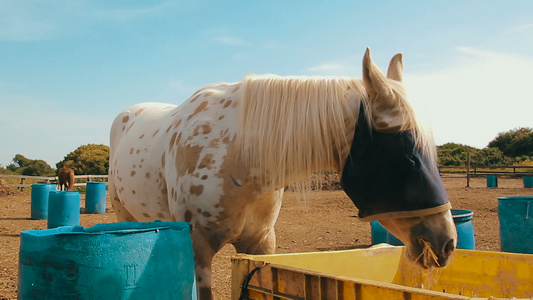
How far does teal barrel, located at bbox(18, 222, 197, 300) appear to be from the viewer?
5.26 feet

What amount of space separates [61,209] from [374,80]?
9228mm

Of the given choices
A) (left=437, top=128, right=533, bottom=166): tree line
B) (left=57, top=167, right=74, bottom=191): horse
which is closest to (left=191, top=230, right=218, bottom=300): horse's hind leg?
(left=57, top=167, right=74, bottom=191): horse

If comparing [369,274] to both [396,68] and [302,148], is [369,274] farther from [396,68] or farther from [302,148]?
[396,68]

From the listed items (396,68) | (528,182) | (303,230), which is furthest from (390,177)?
(528,182)

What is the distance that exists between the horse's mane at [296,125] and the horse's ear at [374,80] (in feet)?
0.30

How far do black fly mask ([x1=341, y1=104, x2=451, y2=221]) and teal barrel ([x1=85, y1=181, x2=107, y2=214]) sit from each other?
41.0 feet

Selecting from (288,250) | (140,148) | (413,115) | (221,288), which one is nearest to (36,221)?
(288,250)

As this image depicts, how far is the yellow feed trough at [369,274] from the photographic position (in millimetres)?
1880

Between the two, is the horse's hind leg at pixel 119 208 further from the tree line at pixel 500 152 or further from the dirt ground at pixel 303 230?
the tree line at pixel 500 152

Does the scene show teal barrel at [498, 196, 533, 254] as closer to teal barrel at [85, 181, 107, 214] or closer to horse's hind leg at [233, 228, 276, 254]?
horse's hind leg at [233, 228, 276, 254]

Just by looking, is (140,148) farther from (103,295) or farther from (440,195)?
(440,195)

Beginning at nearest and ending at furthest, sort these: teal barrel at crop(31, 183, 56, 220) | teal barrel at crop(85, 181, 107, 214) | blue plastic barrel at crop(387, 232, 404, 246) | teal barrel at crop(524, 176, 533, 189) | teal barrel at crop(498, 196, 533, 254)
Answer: blue plastic barrel at crop(387, 232, 404, 246) < teal barrel at crop(498, 196, 533, 254) < teal barrel at crop(31, 183, 56, 220) < teal barrel at crop(85, 181, 107, 214) < teal barrel at crop(524, 176, 533, 189)

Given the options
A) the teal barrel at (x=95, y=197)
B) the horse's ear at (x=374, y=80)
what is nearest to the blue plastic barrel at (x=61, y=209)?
the teal barrel at (x=95, y=197)

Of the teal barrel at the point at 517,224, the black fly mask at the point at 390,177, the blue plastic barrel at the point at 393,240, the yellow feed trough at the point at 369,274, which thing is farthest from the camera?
the teal barrel at the point at 517,224
